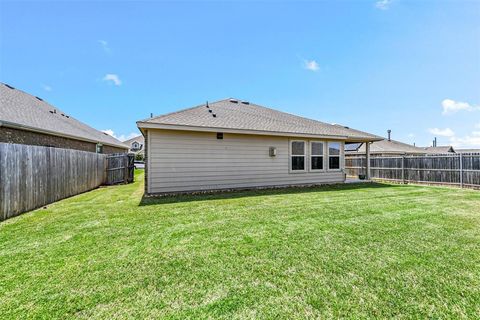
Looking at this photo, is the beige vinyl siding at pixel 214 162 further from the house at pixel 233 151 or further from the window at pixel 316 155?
the window at pixel 316 155

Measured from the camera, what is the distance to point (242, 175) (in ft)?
30.1

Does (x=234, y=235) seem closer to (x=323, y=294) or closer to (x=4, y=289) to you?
(x=323, y=294)

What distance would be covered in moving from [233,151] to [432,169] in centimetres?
1102

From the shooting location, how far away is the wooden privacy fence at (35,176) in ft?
16.4

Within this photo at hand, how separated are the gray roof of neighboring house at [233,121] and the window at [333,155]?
23.0 inches

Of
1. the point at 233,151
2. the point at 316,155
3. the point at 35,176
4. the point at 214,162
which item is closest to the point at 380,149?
the point at 316,155

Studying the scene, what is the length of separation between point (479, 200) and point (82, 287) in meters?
10.7

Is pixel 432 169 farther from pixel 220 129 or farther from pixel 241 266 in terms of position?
pixel 241 266

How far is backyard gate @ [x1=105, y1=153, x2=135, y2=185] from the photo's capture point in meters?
12.0

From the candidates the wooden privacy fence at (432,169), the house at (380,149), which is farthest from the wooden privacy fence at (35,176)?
the house at (380,149)

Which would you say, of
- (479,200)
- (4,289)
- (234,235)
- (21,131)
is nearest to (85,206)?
(4,289)

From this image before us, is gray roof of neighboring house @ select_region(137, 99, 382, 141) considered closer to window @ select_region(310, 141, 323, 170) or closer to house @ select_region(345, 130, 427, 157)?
window @ select_region(310, 141, 323, 170)

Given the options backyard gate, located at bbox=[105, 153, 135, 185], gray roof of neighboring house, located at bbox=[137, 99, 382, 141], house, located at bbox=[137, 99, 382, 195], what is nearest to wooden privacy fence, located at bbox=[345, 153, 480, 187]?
gray roof of neighboring house, located at bbox=[137, 99, 382, 141]

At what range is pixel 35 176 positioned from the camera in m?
5.93
